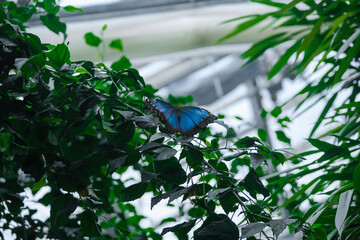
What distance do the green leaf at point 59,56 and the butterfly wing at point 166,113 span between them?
0.19 m

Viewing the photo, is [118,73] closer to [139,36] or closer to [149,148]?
[149,148]

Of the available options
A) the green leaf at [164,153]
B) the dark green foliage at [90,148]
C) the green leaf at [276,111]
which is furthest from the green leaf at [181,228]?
the green leaf at [276,111]

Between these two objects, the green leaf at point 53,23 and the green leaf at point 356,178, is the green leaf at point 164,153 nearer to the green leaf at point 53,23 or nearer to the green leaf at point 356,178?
the green leaf at point 356,178

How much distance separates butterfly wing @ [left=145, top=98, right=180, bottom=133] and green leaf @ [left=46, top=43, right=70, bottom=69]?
0.19 m

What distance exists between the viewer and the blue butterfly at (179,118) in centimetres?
101

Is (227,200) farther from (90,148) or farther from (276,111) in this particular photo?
(276,111)

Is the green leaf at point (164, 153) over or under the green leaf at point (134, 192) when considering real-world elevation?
over

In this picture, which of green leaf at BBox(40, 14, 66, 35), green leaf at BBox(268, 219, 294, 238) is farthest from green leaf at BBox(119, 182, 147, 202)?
green leaf at BBox(40, 14, 66, 35)

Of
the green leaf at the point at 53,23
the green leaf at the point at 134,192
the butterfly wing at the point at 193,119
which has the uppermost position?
the green leaf at the point at 53,23

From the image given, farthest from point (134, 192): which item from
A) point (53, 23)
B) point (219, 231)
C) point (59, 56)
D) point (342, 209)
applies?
point (53, 23)

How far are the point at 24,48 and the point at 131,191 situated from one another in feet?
1.28

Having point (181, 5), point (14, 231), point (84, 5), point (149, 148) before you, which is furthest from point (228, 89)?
point (149, 148)

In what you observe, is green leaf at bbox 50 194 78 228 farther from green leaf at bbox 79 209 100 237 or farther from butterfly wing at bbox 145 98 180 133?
butterfly wing at bbox 145 98 180 133

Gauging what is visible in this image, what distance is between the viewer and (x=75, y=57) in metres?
3.33
